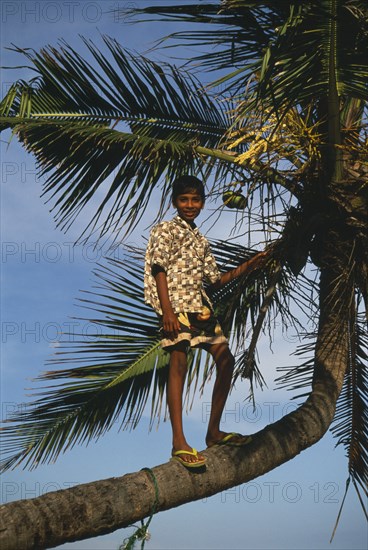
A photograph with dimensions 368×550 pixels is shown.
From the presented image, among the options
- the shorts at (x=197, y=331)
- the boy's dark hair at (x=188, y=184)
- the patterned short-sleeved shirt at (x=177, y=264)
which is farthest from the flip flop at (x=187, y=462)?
the boy's dark hair at (x=188, y=184)

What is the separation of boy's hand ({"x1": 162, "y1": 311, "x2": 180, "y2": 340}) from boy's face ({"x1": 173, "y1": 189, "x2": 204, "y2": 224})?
72 cm

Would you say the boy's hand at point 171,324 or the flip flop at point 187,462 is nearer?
the flip flop at point 187,462

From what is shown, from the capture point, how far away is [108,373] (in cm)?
708

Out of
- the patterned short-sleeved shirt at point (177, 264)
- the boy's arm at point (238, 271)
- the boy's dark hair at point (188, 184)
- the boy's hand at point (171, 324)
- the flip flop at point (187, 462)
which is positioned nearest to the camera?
the flip flop at point (187, 462)

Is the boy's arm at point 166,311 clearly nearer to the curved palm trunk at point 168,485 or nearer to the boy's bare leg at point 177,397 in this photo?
the boy's bare leg at point 177,397

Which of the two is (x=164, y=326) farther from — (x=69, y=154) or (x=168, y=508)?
(x=69, y=154)

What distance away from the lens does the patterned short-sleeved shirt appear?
483 cm

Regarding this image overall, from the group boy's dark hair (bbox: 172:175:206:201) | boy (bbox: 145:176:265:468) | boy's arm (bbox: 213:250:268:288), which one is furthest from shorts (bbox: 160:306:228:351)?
boy's dark hair (bbox: 172:175:206:201)

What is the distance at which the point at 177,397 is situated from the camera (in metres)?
4.69

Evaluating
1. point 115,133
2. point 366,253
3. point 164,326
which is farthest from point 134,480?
point 115,133

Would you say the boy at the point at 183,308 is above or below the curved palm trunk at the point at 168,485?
above

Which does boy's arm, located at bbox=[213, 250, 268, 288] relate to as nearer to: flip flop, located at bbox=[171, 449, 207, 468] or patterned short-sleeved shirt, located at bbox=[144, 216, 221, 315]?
patterned short-sleeved shirt, located at bbox=[144, 216, 221, 315]

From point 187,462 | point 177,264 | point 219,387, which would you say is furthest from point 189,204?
point 187,462

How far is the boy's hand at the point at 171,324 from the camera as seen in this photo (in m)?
4.70
